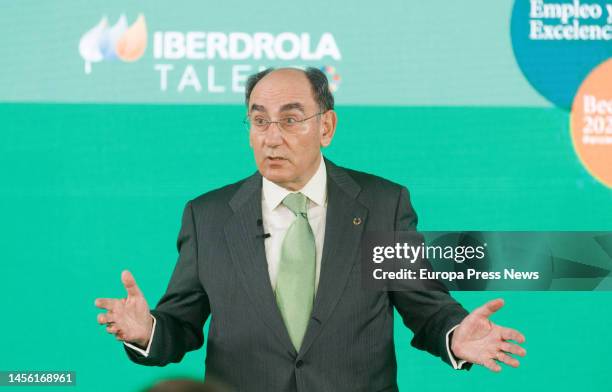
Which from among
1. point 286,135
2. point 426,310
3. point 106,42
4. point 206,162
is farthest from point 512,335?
point 106,42

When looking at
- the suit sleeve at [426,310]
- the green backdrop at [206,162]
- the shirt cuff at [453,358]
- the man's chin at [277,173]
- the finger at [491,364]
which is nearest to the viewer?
the finger at [491,364]

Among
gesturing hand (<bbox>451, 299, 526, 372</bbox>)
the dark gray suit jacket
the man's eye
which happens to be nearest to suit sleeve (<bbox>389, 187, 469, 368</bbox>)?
the dark gray suit jacket

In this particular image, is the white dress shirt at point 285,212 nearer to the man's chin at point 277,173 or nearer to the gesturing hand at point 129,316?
the man's chin at point 277,173

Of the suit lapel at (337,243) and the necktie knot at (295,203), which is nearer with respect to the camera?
the suit lapel at (337,243)

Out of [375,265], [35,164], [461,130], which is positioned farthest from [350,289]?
[35,164]

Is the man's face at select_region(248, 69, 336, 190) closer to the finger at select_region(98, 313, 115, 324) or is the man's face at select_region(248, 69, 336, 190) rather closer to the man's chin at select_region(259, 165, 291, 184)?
the man's chin at select_region(259, 165, 291, 184)

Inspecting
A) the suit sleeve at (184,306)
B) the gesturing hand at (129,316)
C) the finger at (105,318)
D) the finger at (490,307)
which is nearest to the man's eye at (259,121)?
the suit sleeve at (184,306)

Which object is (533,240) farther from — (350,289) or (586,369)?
(350,289)

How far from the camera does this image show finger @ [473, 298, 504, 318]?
7.99ft

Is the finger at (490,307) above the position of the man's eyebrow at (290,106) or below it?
below

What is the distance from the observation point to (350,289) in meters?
3.00

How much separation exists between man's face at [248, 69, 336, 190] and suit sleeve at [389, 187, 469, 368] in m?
0.33

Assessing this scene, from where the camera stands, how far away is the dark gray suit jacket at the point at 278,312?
294 cm

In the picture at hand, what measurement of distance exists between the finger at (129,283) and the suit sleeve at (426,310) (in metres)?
0.87
